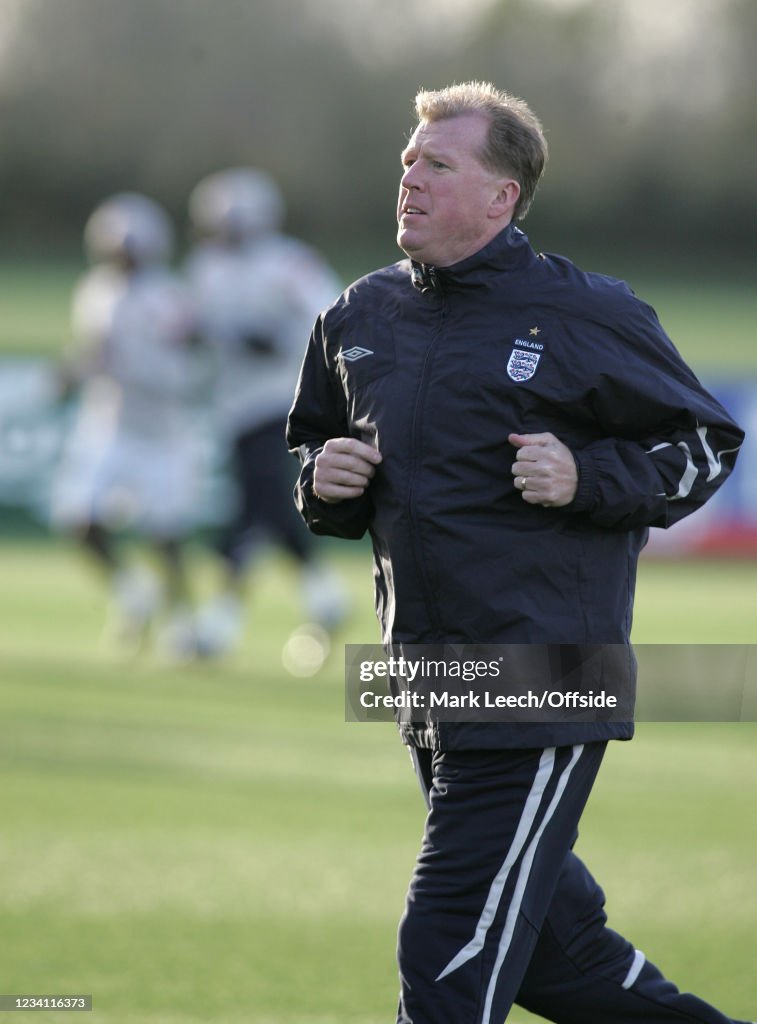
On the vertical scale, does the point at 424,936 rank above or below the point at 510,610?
below

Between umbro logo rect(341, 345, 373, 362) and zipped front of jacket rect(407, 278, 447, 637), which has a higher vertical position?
umbro logo rect(341, 345, 373, 362)

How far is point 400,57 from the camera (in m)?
40.8

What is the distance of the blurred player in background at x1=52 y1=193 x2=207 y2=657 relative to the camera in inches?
460

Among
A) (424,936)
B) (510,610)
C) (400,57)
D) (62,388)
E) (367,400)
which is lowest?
(424,936)

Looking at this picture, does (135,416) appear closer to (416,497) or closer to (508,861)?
(416,497)

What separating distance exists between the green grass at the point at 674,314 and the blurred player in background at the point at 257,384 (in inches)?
779

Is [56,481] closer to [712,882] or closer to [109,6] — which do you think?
[712,882]

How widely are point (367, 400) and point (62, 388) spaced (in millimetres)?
8991

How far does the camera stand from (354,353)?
374cm

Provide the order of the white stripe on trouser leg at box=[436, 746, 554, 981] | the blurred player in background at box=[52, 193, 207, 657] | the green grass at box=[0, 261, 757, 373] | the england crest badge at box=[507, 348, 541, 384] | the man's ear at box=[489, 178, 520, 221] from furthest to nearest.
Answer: the green grass at box=[0, 261, 757, 373] → the blurred player in background at box=[52, 193, 207, 657] → the man's ear at box=[489, 178, 520, 221] → the england crest badge at box=[507, 348, 541, 384] → the white stripe on trouser leg at box=[436, 746, 554, 981]

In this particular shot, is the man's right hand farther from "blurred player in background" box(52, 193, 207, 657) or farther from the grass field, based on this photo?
"blurred player in background" box(52, 193, 207, 657)

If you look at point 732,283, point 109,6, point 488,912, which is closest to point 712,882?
point 488,912

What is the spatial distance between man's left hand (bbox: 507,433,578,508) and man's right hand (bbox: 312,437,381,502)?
0.30m

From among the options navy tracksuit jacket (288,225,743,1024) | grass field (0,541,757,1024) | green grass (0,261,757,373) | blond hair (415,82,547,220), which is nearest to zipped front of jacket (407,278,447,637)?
navy tracksuit jacket (288,225,743,1024)
